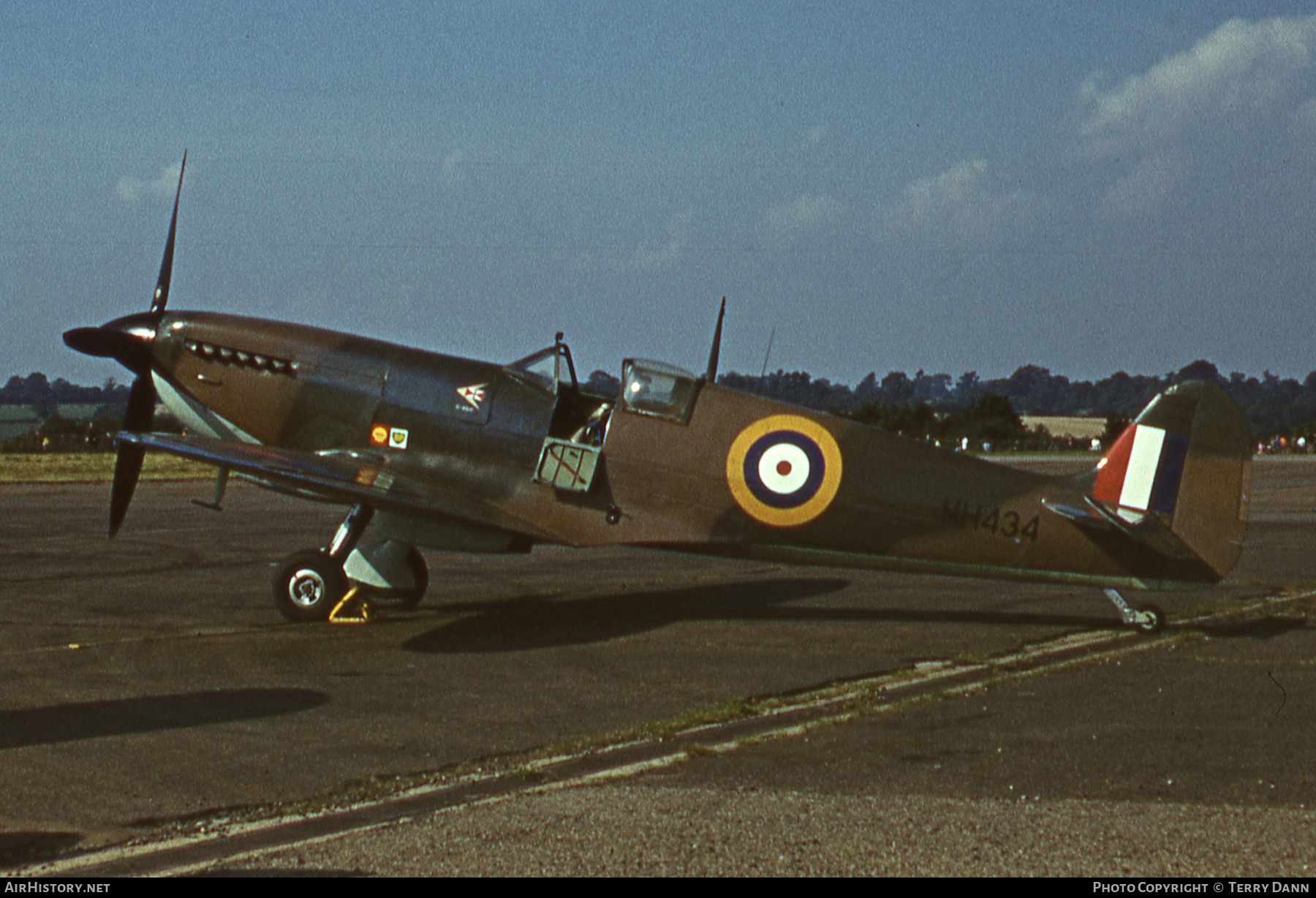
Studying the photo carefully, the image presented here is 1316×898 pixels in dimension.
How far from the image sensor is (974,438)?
73.6m

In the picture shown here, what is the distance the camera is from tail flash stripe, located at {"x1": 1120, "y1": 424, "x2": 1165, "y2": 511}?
33.8 feet

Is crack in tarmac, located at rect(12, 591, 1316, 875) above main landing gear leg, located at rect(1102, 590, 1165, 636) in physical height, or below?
below

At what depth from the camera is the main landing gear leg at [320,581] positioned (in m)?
10.8

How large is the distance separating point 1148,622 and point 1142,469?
49.6 inches

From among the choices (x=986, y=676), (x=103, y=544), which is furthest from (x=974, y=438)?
(x=986, y=676)

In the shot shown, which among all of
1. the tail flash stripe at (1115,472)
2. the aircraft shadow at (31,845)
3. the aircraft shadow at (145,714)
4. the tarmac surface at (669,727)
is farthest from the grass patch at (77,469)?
the aircraft shadow at (31,845)

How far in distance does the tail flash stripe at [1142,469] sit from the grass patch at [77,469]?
2620 cm

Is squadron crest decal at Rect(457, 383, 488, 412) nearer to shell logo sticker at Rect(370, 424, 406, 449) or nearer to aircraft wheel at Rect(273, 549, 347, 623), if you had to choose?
shell logo sticker at Rect(370, 424, 406, 449)

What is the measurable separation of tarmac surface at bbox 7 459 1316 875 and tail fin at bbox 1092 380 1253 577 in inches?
36.4

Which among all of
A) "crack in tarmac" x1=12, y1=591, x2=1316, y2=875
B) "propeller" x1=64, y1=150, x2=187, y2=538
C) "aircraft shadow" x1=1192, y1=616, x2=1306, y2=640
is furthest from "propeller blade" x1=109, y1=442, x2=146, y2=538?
"aircraft shadow" x1=1192, y1=616, x2=1306, y2=640

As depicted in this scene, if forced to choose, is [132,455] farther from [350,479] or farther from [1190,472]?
[1190,472]

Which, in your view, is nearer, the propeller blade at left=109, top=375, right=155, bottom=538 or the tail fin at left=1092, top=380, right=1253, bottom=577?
the tail fin at left=1092, top=380, right=1253, bottom=577

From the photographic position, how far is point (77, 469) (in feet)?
143

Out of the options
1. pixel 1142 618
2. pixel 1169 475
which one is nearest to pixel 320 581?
pixel 1142 618
